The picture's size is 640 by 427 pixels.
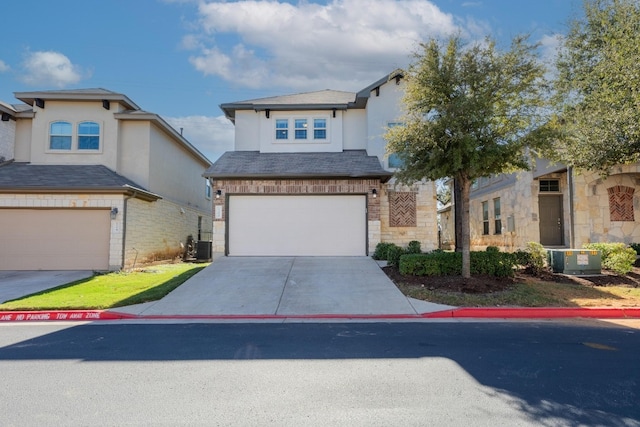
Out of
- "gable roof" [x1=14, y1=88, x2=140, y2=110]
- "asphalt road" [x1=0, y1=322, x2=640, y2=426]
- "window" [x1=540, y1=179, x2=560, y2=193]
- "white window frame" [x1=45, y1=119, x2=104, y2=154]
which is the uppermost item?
"gable roof" [x1=14, y1=88, x2=140, y2=110]

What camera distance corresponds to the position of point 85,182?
14938mm

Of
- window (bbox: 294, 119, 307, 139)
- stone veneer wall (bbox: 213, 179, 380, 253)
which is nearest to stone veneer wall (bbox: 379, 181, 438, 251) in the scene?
stone veneer wall (bbox: 213, 179, 380, 253)

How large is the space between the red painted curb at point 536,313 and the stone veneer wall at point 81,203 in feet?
38.6

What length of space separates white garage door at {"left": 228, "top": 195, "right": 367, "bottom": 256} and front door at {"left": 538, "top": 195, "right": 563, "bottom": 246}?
800 centimetres

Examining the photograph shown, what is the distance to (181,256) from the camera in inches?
818

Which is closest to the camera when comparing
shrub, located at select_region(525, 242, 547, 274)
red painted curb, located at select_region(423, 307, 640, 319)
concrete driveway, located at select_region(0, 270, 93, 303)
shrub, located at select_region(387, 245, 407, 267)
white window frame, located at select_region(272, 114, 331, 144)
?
red painted curb, located at select_region(423, 307, 640, 319)

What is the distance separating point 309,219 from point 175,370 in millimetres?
10863

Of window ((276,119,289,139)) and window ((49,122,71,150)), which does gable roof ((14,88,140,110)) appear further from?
window ((276,119,289,139))

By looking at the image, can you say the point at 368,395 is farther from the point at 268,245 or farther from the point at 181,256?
the point at 181,256

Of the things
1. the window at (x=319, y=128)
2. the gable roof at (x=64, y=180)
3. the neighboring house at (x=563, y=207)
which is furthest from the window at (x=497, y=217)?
the gable roof at (x=64, y=180)

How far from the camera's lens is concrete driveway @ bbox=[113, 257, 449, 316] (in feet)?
28.8

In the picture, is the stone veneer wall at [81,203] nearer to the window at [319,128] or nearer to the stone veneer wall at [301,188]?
the stone veneer wall at [301,188]

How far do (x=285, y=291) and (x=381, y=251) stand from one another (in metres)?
5.43

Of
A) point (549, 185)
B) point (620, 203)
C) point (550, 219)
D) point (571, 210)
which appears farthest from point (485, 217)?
point (620, 203)
